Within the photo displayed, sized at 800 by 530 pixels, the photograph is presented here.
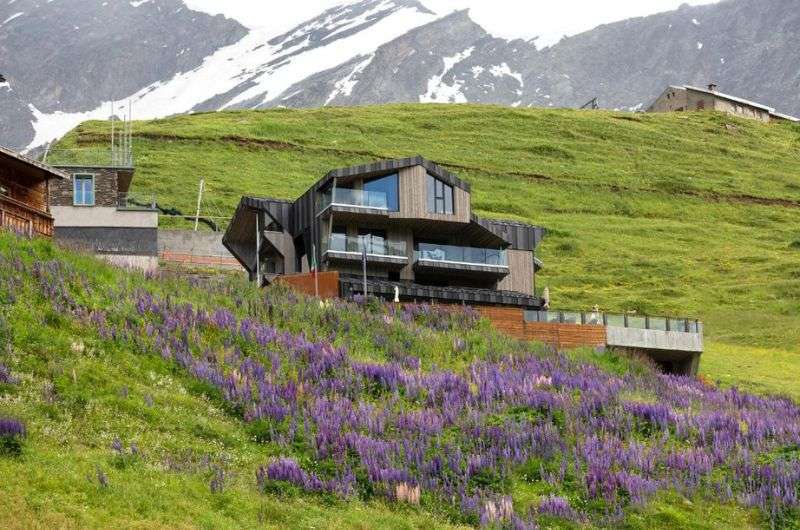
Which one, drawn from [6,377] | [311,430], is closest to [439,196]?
[311,430]

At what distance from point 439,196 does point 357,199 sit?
4.60 m

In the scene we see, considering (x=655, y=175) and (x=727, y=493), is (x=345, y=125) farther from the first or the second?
(x=727, y=493)

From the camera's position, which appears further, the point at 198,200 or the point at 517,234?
the point at 198,200

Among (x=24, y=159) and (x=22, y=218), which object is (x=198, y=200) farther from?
(x=22, y=218)

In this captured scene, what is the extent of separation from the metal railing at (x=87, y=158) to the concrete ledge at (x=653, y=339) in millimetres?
34466

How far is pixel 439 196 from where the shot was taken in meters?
60.2

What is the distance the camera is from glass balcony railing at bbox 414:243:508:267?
58.8 m

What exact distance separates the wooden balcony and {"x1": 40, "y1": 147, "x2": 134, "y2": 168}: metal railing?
26403 mm

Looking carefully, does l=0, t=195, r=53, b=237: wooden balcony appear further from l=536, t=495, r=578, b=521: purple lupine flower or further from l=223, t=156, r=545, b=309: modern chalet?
l=536, t=495, r=578, b=521: purple lupine flower

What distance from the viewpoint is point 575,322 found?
50.7 meters

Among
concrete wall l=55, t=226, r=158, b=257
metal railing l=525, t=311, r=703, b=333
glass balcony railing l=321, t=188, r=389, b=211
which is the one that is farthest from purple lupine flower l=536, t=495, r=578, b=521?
concrete wall l=55, t=226, r=158, b=257

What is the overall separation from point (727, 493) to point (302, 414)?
1023 cm

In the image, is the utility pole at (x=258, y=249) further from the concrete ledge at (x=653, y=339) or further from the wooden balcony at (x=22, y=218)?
the concrete ledge at (x=653, y=339)

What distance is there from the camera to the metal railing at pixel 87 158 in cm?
7206
